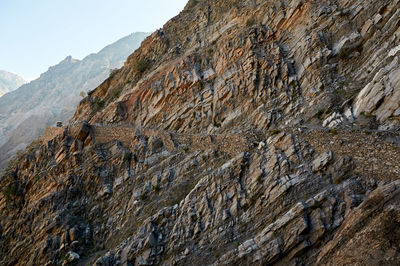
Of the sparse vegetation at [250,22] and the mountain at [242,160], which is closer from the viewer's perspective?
the mountain at [242,160]

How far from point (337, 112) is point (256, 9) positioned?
17237mm

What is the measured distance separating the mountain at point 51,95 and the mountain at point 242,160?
5569 cm

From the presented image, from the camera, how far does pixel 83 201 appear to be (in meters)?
20.9

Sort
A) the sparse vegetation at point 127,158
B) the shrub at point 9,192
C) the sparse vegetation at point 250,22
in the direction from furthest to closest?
1. the sparse vegetation at point 250,22
2. the shrub at point 9,192
3. the sparse vegetation at point 127,158

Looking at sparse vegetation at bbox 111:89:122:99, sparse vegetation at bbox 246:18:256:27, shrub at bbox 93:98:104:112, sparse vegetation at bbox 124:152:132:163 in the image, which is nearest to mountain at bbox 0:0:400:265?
sparse vegetation at bbox 124:152:132:163

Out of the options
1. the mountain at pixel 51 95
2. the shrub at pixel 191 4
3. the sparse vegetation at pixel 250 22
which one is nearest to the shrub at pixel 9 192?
the sparse vegetation at pixel 250 22

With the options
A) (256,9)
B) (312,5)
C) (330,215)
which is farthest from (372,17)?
(330,215)

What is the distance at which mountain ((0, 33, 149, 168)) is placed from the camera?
276 feet

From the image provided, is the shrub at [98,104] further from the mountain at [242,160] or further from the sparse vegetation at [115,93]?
the mountain at [242,160]

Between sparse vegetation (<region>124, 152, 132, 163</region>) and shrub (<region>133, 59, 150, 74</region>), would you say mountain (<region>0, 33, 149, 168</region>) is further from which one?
sparse vegetation (<region>124, 152, 132, 163</region>)

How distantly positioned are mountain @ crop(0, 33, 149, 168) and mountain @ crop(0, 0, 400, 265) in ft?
183

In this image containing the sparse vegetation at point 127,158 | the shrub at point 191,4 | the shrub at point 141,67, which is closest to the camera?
the sparse vegetation at point 127,158

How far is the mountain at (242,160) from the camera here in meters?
12.0

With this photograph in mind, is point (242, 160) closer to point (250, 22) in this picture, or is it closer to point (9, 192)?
point (250, 22)
